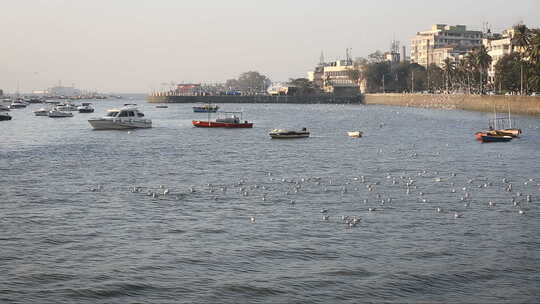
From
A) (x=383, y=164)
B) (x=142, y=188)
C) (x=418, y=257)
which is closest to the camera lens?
(x=418, y=257)

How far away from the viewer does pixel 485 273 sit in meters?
27.6

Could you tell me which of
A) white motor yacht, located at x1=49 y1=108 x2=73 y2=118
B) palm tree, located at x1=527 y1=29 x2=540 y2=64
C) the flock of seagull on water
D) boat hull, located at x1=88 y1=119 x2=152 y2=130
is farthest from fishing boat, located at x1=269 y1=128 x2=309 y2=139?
white motor yacht, located at x1=49 y1=108 x2=73 y2=118

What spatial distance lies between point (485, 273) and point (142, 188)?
26807mm

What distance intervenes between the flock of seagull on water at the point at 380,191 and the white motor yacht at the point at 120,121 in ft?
209


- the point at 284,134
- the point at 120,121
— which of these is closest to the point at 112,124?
the point at 120,121

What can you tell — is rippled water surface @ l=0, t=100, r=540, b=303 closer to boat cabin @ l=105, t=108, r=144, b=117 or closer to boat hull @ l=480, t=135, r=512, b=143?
boat hull @ l=480, t=135, r=512, b=143

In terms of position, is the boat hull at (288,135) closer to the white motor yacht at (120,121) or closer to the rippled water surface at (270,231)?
the white motor yacht at (120,121)

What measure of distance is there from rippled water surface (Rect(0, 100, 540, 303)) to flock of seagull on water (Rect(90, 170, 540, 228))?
15cm

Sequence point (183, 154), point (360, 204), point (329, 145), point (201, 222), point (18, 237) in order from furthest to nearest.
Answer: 1. point (329, 145)
2. point (183, 154)
3. point (360, 204)
4. point (201, 222)
5. point (18, 237)

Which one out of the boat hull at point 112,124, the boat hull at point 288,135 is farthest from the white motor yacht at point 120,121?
the boat hull at point 288,135

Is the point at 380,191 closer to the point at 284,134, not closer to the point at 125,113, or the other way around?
the point at 284,134

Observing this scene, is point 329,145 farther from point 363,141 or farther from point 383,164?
point 383,164

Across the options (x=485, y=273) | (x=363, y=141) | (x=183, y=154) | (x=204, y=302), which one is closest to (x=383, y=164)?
(x=183, y=154)

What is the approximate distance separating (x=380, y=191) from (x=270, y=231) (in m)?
14.0
